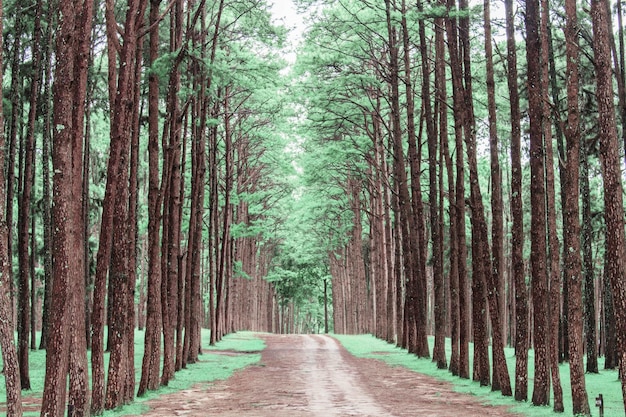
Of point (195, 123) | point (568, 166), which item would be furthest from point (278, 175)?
point (568, 166)

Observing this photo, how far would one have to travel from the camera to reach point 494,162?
15.2m

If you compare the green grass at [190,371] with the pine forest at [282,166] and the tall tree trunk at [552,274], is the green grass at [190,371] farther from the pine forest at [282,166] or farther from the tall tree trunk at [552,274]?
the tall tree trunk at [552,274]

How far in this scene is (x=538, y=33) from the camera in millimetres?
13500

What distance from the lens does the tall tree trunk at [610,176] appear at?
32.6ft

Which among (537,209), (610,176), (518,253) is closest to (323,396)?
(518,253)

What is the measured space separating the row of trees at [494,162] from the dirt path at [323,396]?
1503 millimetres

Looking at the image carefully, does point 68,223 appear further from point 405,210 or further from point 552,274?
point 405,210

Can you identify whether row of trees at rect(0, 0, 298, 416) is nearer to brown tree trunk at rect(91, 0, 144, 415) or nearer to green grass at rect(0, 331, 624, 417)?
brown tree trunk at rect(91, 0, 144, 415)

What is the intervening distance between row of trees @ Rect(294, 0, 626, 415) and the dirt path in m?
1.50

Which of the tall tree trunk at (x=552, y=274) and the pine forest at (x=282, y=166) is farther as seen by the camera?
the tall tree trunk at (x=552, y=274)

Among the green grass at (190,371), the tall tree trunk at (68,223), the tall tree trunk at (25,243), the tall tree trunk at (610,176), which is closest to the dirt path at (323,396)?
the green grass at (190,371)

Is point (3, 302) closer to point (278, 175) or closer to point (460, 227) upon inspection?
point (460, 227)

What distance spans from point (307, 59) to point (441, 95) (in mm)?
7955

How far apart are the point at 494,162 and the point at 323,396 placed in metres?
6.23
